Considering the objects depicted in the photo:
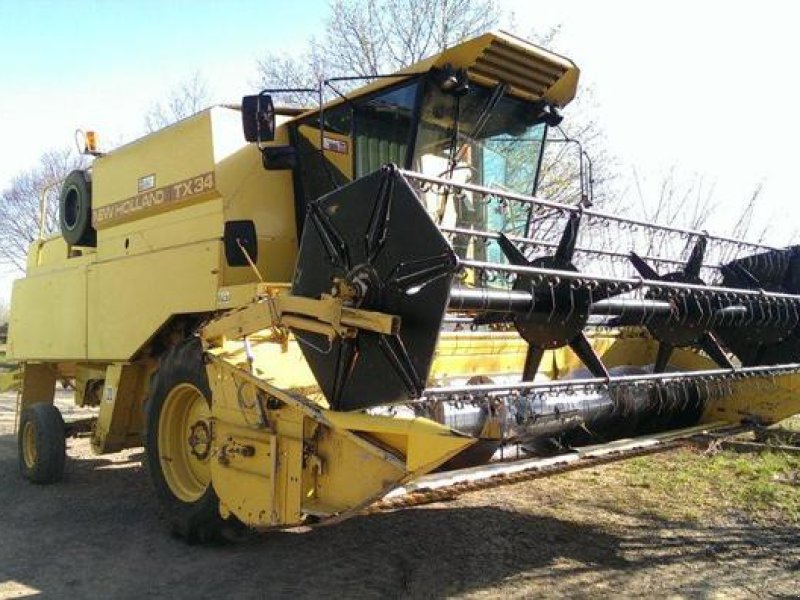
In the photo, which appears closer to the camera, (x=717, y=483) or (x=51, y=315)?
(x=717, y=483)

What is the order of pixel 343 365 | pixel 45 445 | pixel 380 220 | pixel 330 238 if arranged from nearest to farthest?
pixel 380 220, pixel 343 365, pixel 330 238, pixel 45 445

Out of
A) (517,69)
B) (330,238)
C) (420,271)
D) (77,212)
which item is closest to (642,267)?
(517,69)

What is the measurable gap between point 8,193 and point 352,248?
38.2 metres

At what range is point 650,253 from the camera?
498 cm

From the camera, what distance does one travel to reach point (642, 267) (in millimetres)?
4527

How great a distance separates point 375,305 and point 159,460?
7.46 feet

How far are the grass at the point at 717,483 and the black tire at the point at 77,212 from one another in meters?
4.95

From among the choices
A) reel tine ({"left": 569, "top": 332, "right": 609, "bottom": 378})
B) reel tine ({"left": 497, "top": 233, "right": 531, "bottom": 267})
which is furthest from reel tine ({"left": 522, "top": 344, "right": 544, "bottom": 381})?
reel tine ({"left": 497, "top": 233, "right": 531, "bottom": 267})

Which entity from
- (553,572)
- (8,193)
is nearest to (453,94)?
(553,572)

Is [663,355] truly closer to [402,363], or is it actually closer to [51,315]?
[402,363]

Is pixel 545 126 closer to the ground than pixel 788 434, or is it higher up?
higher up

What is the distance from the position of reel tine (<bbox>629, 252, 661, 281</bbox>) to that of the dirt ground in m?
1.56

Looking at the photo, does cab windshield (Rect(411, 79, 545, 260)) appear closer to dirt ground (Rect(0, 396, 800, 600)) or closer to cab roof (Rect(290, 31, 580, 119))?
cab roof (Rect(290, 31, 580, 119))

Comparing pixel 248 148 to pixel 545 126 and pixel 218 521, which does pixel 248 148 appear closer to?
pixel 545 126
